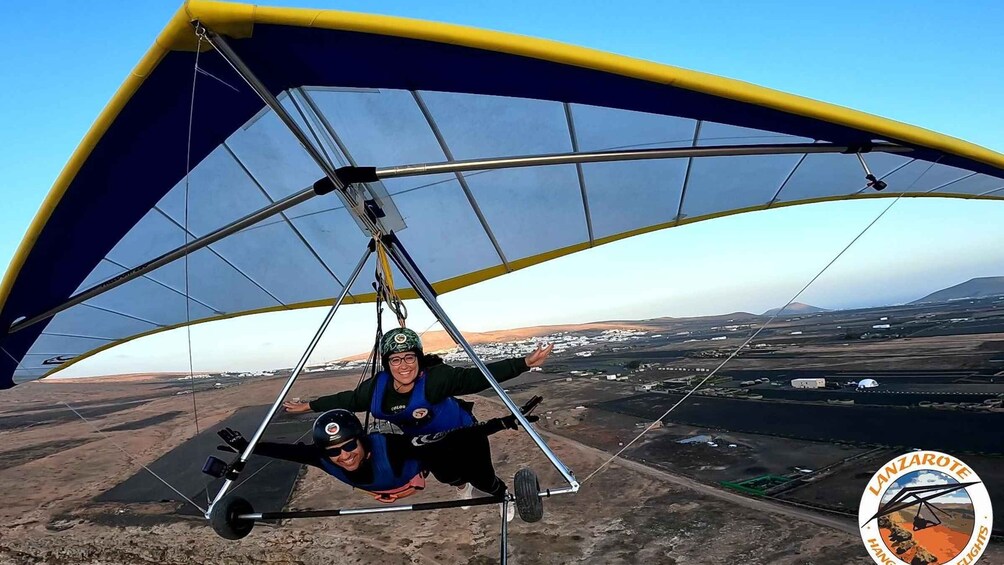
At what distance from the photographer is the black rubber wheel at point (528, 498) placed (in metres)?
2.67

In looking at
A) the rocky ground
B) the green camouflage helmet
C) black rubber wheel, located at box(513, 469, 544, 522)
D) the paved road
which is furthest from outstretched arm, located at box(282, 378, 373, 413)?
the paved road

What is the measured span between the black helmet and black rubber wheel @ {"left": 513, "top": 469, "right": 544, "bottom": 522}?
1.02 m

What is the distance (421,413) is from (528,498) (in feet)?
3.14

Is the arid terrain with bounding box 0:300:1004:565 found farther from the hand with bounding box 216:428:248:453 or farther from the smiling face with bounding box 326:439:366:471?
the smiling face with bounding box 326:439:366:471

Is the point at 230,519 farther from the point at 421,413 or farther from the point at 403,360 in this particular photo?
the point at 403,360

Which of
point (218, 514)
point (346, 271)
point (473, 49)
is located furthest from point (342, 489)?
point (473, 49)

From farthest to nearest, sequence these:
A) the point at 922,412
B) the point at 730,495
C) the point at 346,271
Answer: the point at 922,412 < the point at 730,495 < the point at 346,271

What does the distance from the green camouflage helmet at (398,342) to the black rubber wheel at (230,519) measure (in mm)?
1209

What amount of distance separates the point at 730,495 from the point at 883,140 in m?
13.1

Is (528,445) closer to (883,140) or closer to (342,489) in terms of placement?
(342,489)

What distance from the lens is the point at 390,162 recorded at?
382 centimetres

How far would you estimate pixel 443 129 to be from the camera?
10.8 feet

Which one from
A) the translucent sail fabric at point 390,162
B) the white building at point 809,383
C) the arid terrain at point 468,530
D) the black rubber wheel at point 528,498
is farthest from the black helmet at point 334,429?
the white building at point 809,383

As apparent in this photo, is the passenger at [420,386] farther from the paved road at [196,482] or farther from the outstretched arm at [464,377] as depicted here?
the paved road at [196,482]
